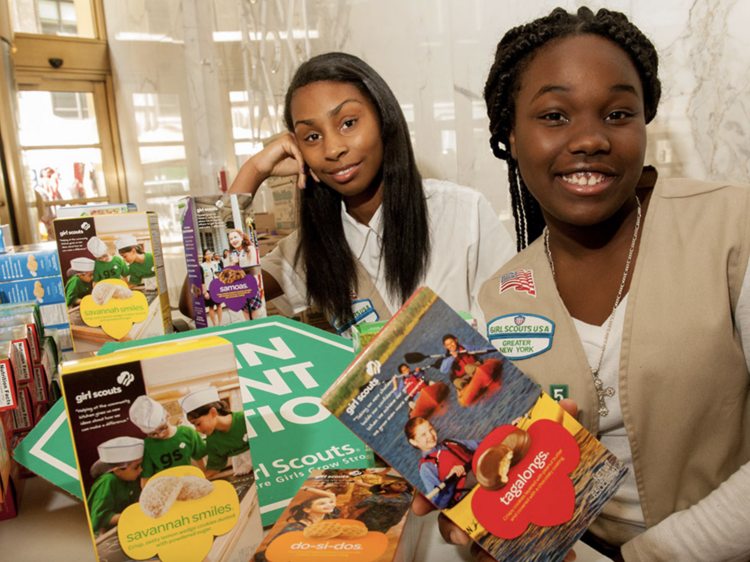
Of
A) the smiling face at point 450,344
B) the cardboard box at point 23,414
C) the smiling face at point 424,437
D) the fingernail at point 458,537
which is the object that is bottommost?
the fingernail at point 458,537

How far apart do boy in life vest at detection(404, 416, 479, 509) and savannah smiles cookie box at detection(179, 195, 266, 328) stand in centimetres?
67

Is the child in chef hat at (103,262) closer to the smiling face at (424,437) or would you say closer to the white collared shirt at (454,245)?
the white collared shirt at (454,245)

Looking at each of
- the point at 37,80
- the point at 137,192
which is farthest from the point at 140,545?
the point at 37,80

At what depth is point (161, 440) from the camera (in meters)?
0.62

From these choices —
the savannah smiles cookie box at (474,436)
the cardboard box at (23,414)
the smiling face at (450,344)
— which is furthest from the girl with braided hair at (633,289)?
the cardboard box at (23,414)

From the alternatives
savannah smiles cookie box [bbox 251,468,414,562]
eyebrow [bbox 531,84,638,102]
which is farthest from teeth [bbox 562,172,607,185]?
savannah smiles cookie box [bbox 251,468,414,562]

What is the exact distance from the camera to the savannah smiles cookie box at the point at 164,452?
0.60m

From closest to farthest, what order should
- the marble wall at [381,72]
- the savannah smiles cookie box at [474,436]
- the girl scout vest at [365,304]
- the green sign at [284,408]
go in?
the savannah smiles cookie box at [474,436] < the green sign at [284,408] < the marble wall at [381,72] < the girl scout vest at [365,304]

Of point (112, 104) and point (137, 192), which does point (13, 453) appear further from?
point (112, 104)

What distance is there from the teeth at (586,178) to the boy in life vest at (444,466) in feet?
1.61

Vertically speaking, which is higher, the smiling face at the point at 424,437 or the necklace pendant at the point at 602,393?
the smiling face at the point at 424,437

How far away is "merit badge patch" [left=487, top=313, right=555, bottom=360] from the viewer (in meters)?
0.95

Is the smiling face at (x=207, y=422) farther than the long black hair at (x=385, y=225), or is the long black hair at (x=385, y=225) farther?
the long black hair at (x=385, y=225)

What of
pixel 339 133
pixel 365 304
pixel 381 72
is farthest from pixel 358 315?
pixel 381 72
